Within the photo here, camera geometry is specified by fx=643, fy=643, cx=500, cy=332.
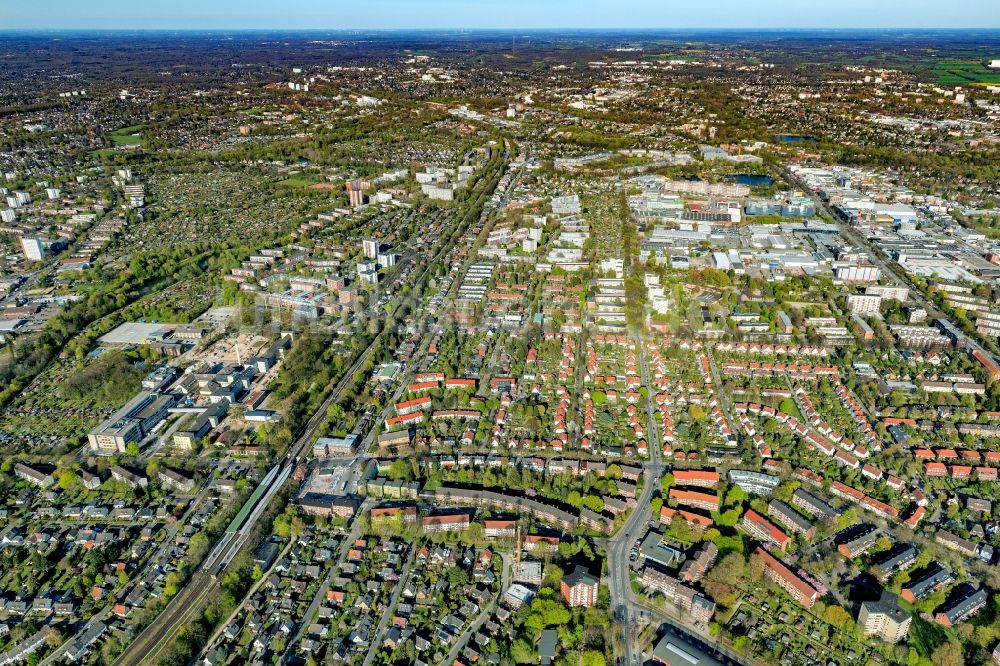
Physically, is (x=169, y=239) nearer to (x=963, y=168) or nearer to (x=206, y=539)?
(x=206, y=539)

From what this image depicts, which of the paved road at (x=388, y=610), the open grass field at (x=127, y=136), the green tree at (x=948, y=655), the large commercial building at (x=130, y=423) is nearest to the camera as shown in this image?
the green tree at (x=948, y=655)

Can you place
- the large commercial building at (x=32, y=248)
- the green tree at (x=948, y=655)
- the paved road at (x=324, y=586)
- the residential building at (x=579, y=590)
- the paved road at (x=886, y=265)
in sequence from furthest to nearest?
1. the large commercial building at (x=32, y=248)
2. the paved road at (x=886, y=265)
3. the residential building at (x=579, y=590)
4. the paved road at (x=324, y=586)
5. the green tree at (x=948, y=655)

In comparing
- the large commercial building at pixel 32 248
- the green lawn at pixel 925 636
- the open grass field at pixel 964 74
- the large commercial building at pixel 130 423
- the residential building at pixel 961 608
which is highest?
the open grass field at pixel 964 74

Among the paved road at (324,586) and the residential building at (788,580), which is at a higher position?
the residential building at (788,580)

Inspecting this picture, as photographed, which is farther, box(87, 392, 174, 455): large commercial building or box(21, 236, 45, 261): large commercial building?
box(21, 236, 45, 261): large commercial building

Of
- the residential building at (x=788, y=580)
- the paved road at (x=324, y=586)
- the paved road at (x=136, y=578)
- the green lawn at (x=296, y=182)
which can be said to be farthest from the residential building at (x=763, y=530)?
the green lawn at (x=296, y=182)

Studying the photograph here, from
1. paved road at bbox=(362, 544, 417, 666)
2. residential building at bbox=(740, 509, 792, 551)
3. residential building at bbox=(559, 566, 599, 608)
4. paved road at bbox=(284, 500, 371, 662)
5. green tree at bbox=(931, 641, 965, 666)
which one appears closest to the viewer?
green tree at bbox=(931, 641, 965, 666)

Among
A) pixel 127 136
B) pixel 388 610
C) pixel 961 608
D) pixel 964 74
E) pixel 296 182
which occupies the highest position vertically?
pixel 964 74

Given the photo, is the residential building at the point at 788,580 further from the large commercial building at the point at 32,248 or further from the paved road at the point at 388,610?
the large commercial building at the point at 32,248

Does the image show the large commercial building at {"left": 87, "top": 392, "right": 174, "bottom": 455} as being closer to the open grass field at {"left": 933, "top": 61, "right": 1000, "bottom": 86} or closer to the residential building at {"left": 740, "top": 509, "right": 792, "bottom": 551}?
the residential building at {"left": 740, "top": 509, "right": 792, "bottom": 551}

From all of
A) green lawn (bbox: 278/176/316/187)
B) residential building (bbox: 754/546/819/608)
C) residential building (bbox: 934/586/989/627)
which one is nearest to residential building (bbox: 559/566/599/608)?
residential building (bbox: 754/546/819/608)

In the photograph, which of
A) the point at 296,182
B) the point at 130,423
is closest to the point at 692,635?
the point at 130,423

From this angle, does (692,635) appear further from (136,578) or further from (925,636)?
(136,578)
